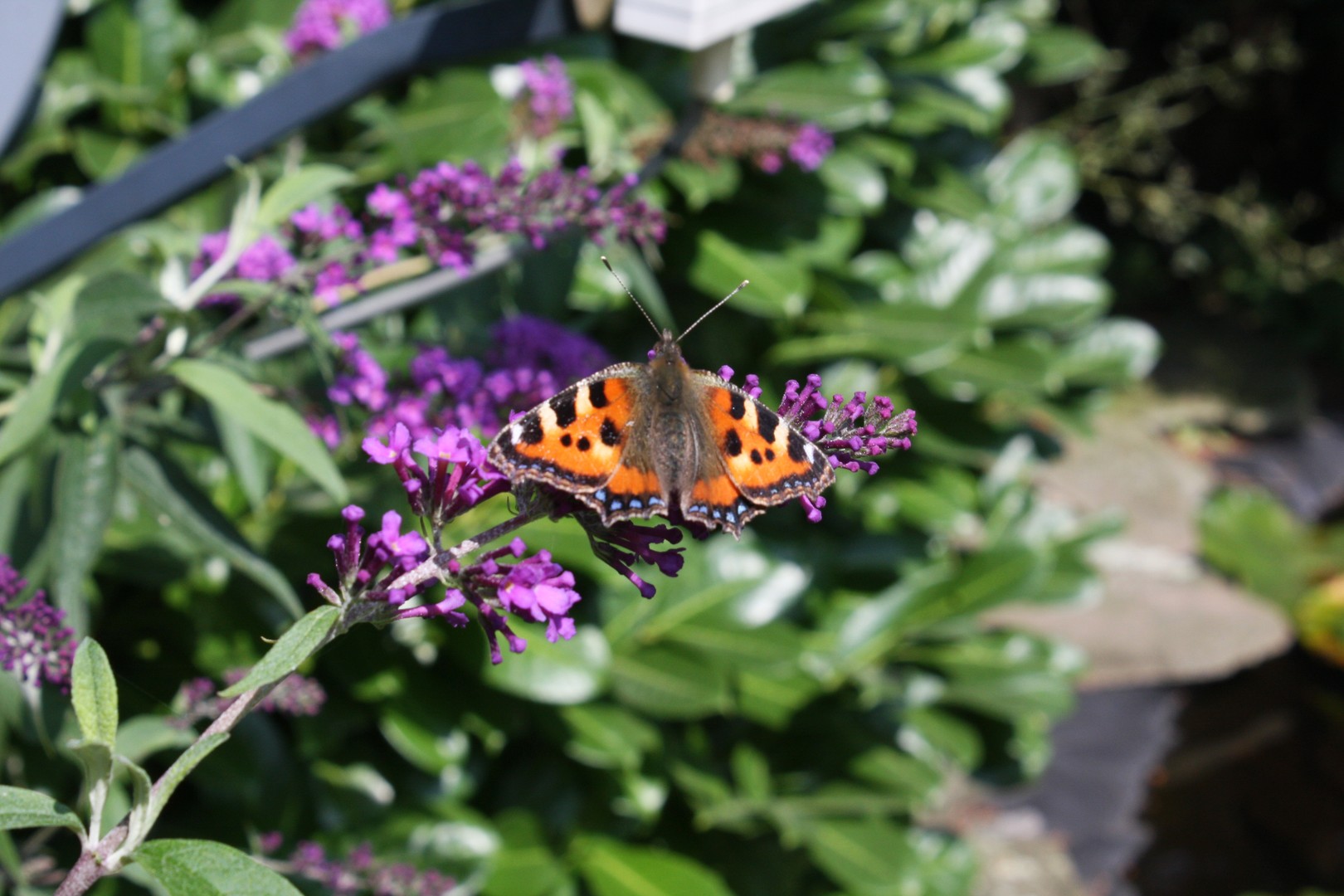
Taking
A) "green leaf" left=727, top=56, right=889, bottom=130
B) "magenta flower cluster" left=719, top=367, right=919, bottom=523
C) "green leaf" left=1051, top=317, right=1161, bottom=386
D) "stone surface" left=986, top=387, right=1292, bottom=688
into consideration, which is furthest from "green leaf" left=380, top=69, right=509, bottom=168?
"stone surface" left=986, top=387, right=1292, bottom=688

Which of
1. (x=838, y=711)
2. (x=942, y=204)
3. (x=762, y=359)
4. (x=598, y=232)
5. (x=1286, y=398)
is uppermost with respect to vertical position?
(x=598, y=232)

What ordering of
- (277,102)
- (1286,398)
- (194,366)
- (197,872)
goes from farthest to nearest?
(1286,398), (277,102), (194,366), (197,872)

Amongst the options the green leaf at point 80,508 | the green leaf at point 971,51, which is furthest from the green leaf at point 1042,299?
the green leaf at point 80,508

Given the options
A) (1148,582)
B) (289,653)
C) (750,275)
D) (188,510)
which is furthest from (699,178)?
(1148,582)

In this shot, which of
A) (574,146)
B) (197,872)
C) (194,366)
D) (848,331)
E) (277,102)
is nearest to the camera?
(197,872)

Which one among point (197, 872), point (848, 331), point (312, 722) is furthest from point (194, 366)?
point (848, 331)

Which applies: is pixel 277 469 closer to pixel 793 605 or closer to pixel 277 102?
pixel 277 102

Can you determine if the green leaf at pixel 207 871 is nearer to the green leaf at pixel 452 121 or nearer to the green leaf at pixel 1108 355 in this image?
the green leaf at pixel 452 121
